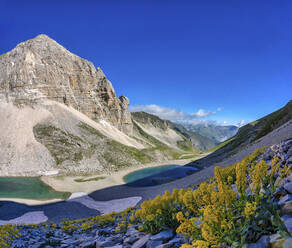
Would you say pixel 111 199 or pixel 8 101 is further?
pixel 8 101

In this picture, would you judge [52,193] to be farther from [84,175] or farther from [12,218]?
[84,175]

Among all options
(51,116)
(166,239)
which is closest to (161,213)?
(166,239)

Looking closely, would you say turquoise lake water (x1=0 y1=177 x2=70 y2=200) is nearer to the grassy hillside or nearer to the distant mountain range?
the distant mountain range

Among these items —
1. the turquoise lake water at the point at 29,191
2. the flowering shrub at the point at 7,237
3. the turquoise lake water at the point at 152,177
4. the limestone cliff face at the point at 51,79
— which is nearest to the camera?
the flowering shrub at the point at 7,237

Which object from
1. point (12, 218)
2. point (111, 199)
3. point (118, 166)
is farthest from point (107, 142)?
point (12, 218)

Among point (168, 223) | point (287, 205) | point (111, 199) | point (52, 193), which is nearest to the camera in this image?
point (287, 205)

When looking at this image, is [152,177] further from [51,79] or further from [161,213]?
[51,79]

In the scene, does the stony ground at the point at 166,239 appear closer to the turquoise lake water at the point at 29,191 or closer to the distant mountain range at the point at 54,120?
the turquoise lake water at the point at 29,191

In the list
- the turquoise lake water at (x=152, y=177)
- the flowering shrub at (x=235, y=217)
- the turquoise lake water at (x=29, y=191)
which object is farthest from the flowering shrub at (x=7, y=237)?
the turquoise lake water at (x=152, y=177)
